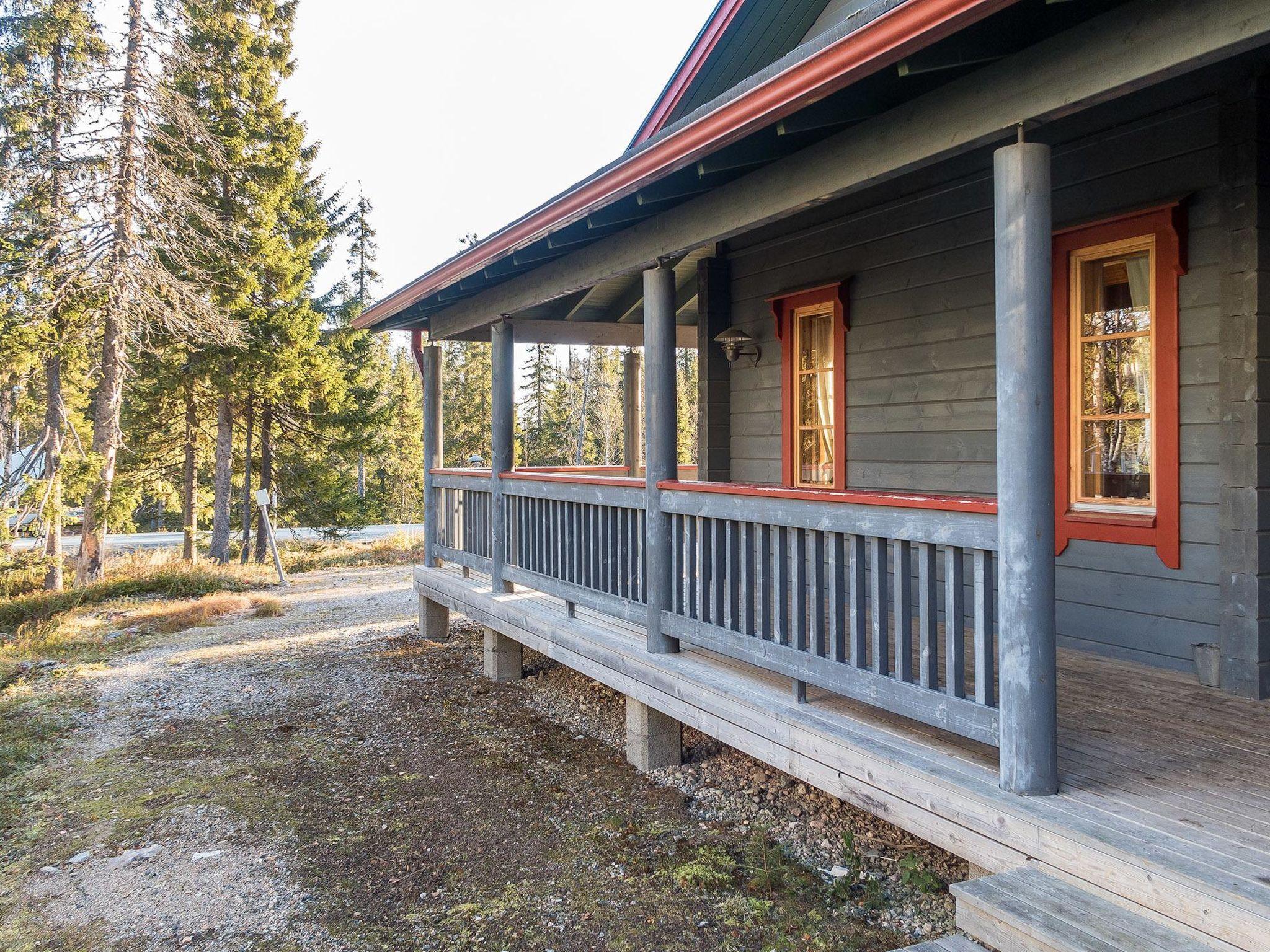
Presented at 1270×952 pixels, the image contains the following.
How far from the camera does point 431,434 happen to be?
8.33 meters

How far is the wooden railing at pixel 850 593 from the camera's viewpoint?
2.80m

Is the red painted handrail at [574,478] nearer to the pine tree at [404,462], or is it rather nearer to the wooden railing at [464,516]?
the wooden railing at [464,516]

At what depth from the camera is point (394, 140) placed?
49031mm

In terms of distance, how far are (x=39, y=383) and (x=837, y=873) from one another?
1919 cm

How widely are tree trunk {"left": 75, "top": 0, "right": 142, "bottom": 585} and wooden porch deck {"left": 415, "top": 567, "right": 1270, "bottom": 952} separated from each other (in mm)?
10715

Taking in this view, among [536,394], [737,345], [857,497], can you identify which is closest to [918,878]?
[857,497]

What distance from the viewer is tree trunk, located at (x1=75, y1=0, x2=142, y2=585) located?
37.9 ft

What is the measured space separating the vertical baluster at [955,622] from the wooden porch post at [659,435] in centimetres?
192

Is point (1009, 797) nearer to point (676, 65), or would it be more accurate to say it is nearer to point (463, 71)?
point (676, 65)

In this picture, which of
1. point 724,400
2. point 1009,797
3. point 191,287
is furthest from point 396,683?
point 191,287

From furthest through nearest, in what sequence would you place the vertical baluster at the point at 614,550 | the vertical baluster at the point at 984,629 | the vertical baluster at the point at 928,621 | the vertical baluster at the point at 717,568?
the vertical baluster at the point at 614,550
the vertical baluster at the point at 717,568
the vertical baluster at the point at 928,621
the vertical baluster at the point at 984,629

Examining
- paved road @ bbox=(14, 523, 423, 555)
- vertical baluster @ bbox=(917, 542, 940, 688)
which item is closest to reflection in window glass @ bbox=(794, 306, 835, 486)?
vertical baluster @ bbox=(917, 542, 940, 688)

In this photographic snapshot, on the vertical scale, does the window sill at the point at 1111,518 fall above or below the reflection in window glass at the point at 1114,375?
below

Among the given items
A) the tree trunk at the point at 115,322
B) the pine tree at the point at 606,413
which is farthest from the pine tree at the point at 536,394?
the tree trunk at the point at 115,322
